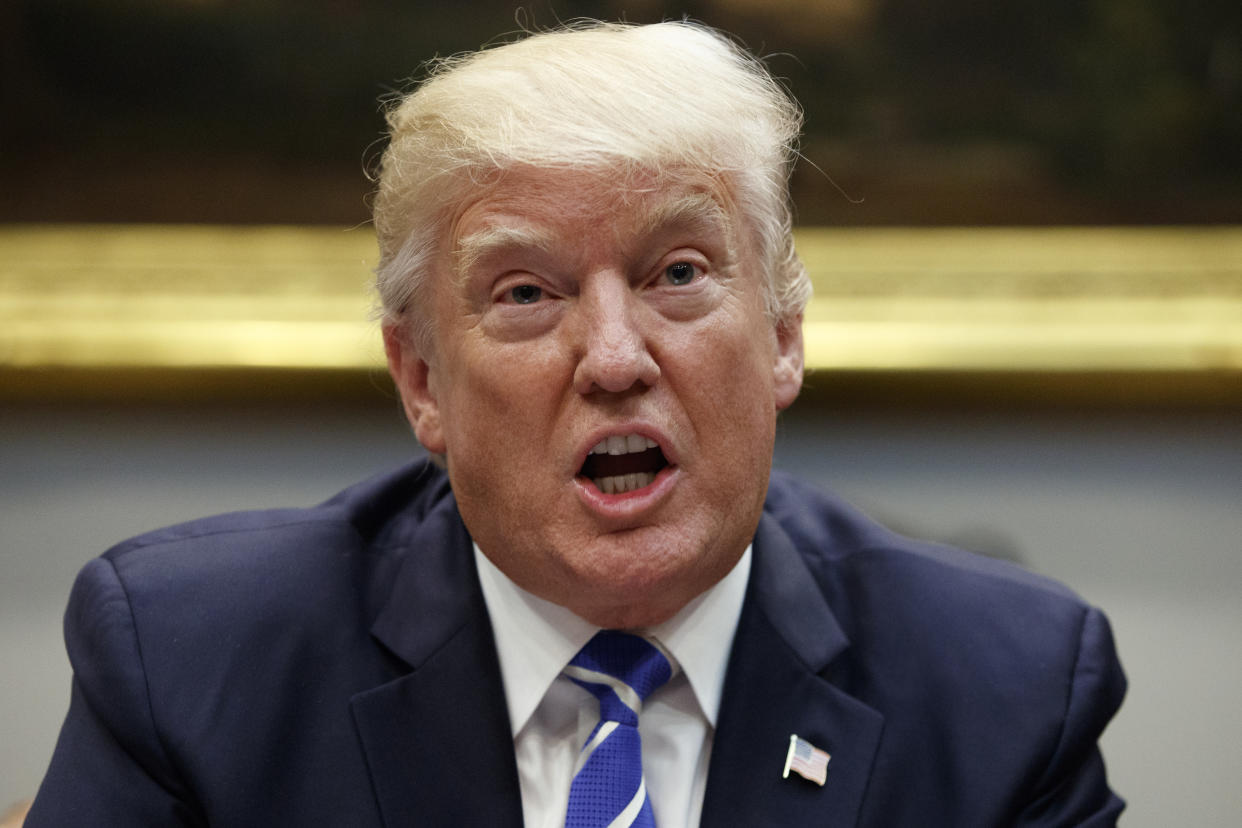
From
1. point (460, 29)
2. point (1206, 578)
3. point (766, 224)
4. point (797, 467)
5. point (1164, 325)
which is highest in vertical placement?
Answer: point (460, 29)

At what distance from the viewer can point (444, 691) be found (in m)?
1.79

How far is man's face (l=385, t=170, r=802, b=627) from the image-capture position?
5.29ft

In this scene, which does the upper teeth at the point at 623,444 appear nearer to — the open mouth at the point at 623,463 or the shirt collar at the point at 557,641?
the open mouth at the point at 623,463

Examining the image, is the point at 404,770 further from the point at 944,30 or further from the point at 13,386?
the point at 944,30

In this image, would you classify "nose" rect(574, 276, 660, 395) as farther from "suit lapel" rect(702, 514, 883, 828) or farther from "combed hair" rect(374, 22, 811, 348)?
"suit lapel" rect(702, 514, 883, 828)

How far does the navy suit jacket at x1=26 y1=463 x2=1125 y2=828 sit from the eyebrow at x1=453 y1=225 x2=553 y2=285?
1.57 feet

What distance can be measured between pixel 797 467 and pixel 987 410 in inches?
20.8

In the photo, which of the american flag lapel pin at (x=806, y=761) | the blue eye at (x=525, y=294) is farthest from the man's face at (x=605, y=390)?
the american flag lapel pin at (x=806, y=761)

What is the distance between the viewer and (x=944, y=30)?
3367 mm

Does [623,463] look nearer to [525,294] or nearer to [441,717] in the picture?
[525,294]

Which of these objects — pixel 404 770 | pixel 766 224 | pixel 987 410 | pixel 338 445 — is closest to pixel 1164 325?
pixel 987 410

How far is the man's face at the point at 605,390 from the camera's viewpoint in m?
1.61

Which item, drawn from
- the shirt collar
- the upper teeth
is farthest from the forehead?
the shirt collar

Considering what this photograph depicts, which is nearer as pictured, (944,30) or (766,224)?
(766,224)
